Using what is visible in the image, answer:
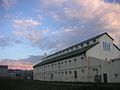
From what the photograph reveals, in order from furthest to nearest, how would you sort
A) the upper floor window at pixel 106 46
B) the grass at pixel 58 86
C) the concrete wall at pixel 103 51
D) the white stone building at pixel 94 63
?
1. the upper floor window at pixel 106 46
2. the concrete wall at pixel 103 51
3. the white stone building at pixel 94 63
4. the grass at pixel 58 86

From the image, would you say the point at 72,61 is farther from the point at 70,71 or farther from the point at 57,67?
the point at 57,67

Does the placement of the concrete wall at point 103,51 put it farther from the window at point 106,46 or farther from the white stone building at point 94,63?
the window at point 106,46

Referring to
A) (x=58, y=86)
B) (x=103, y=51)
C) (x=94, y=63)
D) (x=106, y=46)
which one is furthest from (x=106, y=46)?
(x=58, y=86)

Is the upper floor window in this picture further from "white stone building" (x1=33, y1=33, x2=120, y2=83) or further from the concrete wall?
the concrete wall

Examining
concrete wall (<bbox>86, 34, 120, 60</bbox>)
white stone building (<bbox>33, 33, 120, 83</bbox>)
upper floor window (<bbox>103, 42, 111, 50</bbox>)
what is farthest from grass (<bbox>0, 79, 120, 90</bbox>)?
upper floor window (<bbox>103, 42, 111, 50</bbox>)

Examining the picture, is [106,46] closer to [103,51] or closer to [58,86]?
[103,51]

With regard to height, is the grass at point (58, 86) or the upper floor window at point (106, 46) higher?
the upper floor window at point (106, 46)

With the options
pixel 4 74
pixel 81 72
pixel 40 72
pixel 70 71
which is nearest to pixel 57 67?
pixel 70 71

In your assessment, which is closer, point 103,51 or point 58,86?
point 58,86

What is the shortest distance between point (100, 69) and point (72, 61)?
43.3 ft

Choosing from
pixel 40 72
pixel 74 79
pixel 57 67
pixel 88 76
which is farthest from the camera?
pixel 40 72

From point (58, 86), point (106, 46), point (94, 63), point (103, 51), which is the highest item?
point (106, 46)

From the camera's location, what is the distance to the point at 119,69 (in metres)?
43.7

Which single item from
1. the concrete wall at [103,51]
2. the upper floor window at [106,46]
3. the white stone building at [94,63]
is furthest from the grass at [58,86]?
the upper floor window at [106,46]
